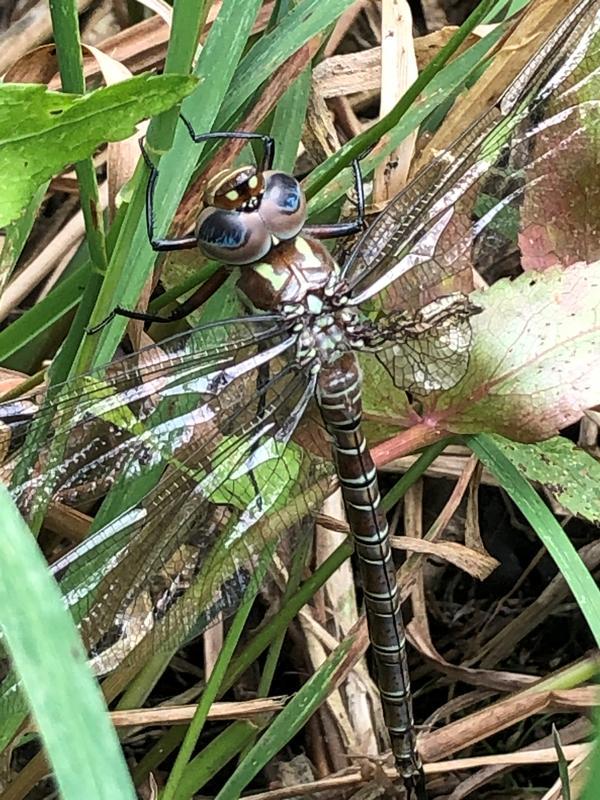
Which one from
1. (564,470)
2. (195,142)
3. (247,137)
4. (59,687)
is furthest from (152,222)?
(59,687)

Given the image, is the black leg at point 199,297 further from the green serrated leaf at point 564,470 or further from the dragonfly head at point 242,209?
the green serrated leaf at point 564,470

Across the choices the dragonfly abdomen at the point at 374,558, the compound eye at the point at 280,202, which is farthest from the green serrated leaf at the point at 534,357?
the compound eye at the point at 280,202

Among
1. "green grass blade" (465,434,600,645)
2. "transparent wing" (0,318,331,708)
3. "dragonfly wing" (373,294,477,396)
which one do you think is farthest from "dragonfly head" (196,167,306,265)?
"green grass blade" (465,434,600,645)

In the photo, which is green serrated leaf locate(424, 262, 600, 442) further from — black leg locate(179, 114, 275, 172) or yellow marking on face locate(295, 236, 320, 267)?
black leg locate(179, 114, 275, 172)

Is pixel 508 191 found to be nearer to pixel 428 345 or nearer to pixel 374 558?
pixel 428 345

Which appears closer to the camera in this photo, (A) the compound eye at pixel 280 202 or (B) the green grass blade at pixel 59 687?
(B) the green grass blade at pixel 59 687
